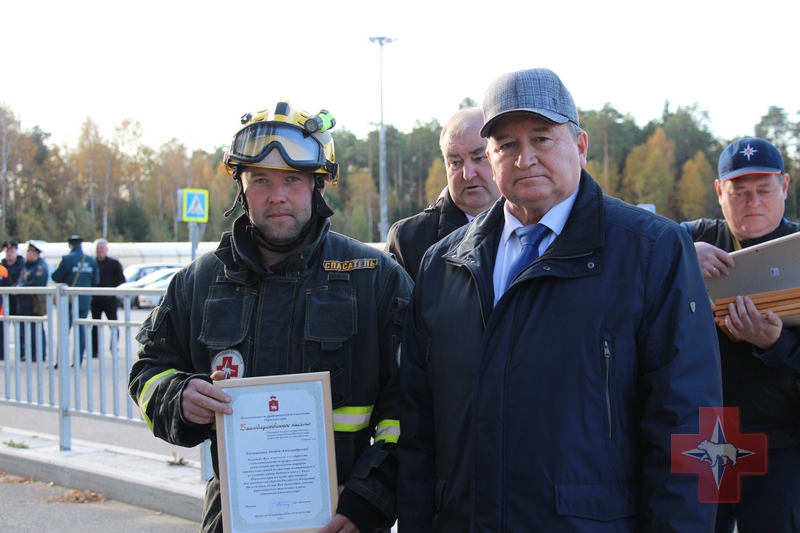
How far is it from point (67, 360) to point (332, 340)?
15.9 feet

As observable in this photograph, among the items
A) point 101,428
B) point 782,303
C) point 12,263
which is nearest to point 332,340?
point 782,303

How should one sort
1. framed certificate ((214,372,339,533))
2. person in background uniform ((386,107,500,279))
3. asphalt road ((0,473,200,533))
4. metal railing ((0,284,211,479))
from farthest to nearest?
metal railing ((0,284,211,479)) → asphalt road ((0,473,200,533)) → person in background uniform ((386,107,500,279)) → framed certificate ((214,372,339,533))

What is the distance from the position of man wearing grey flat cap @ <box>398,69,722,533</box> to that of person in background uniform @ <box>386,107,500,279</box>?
1152 mm

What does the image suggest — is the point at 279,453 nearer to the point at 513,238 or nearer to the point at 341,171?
the point at 513,238

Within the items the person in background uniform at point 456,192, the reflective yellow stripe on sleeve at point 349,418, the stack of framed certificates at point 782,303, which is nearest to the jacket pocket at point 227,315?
the reflective yellow stripe on sleeve at point 349,418

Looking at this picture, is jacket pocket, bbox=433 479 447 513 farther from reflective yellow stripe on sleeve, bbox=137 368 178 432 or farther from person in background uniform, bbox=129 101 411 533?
reflective yellow stripe on sleeve, bbox=137 368 178 432

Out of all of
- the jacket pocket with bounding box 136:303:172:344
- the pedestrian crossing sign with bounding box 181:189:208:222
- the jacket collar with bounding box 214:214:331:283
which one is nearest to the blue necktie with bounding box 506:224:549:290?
the jacket collar with bounding box 214:214:331:283

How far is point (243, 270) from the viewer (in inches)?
107

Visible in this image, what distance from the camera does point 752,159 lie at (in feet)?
10.2

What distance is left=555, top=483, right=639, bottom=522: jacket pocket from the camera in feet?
6.30

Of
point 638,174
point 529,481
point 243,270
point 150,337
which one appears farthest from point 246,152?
point 638,174

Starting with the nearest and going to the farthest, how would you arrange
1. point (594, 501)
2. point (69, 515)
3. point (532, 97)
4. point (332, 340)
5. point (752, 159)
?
1. point (594, 501)
2. point (532, 97)
3. point (332, 340)
4. point (752, 159)
5. point (69, 515)

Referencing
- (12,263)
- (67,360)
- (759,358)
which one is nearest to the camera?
(759,358)

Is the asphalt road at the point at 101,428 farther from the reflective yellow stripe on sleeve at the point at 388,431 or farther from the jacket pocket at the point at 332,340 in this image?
the reflective yellow stripe on sleeve at the point at 388,431
